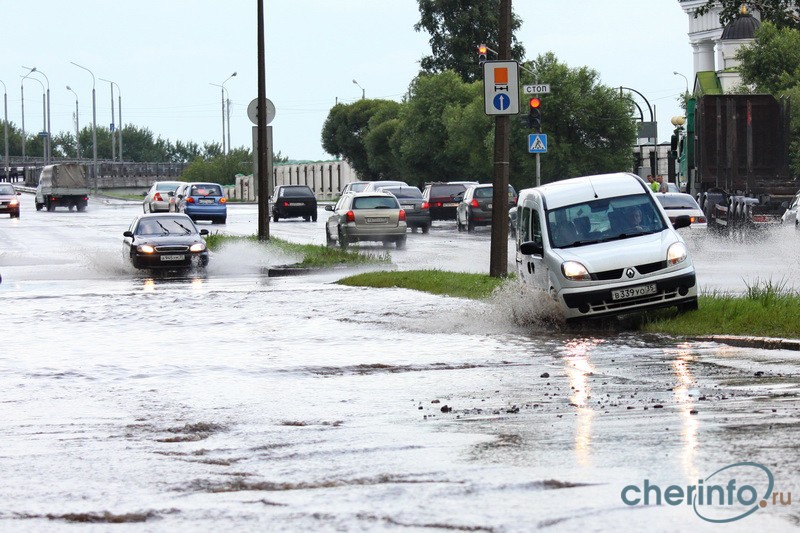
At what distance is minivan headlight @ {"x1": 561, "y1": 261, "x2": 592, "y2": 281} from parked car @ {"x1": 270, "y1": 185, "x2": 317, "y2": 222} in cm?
4534

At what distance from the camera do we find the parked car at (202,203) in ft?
188

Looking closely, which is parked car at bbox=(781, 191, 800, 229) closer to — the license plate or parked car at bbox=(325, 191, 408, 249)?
parked car at bbox=(325, 191, 408, 249)

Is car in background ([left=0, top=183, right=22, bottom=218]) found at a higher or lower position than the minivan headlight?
higher

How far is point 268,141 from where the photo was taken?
37156 mm

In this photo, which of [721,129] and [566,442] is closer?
[566,442]

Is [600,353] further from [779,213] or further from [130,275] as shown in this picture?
[779,213]

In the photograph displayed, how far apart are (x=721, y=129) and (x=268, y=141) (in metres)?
11.8

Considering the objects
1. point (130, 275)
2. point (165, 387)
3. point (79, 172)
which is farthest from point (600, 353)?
point (79, 172)

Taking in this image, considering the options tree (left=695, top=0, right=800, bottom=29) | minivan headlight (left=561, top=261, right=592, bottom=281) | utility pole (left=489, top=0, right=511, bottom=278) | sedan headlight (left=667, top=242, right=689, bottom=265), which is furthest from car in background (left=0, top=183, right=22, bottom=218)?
sedan headlight (left=667, top=242, right=689, bottom=265)

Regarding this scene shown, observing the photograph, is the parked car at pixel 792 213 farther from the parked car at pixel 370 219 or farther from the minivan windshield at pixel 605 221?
the minivan windshield at pixel 605 221

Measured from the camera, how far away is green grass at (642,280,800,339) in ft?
50.3

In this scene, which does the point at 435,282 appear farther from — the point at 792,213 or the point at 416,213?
the point at 416,213
